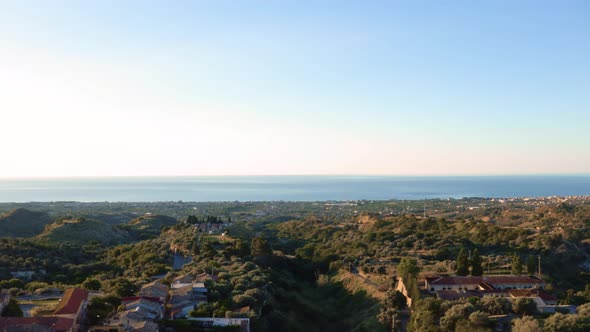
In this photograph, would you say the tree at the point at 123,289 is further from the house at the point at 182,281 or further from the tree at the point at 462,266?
the tree at the point at 462,266

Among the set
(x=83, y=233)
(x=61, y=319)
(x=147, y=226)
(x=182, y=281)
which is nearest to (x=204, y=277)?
(x=182, y=281)

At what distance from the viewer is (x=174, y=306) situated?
2288cm

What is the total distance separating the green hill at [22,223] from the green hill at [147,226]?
44.2 feet

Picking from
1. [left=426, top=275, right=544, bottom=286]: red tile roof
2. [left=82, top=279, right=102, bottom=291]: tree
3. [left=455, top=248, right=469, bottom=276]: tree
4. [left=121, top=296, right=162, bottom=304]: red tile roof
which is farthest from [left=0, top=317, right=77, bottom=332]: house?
[left=455, top=248, right=469, bottom=276]: tree

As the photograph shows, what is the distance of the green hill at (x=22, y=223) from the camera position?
226ft

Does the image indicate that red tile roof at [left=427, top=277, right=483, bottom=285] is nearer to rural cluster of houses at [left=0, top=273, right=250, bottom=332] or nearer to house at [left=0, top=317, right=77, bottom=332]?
rural cluster of houses at [left=0, top=273, right=250, bottom=332]

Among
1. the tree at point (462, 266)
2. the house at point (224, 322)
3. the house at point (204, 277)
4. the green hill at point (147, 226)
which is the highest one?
the tree at point (462, 266)

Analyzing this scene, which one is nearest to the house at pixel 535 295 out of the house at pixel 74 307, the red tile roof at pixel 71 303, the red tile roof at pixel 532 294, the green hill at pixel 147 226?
the red tile roof at pixel 532 294

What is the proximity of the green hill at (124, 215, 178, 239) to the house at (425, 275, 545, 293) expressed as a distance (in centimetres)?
4663

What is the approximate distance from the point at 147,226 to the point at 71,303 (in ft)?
194

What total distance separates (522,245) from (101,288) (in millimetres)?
36133

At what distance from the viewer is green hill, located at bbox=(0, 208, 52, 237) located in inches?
2712

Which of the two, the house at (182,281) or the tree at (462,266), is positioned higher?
the tree at (462,266)

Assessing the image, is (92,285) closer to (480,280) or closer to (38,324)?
(38,324)
